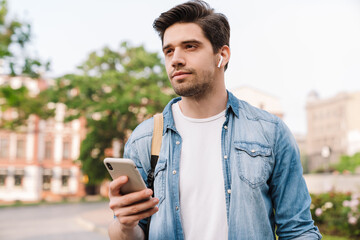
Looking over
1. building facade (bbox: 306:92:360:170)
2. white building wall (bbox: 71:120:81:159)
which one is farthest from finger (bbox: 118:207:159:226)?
building facade (bbox: 306:92:360:170)

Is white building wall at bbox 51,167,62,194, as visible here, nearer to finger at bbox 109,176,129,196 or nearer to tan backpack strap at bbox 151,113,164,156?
tan backpack strap at bbox 151,113,164,156

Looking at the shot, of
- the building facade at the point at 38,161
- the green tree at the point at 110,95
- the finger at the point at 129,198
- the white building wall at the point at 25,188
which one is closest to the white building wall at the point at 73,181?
the building facade at the point at 38,161

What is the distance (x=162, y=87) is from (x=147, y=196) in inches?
983

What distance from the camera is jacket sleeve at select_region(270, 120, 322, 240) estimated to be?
2.06 meters

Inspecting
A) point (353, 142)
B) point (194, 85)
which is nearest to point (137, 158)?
point (194, 85)

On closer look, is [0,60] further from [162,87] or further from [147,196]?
[147,196]

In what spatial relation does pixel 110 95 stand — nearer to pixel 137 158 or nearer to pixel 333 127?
pixel 137 158

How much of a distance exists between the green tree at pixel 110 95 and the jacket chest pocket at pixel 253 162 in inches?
904

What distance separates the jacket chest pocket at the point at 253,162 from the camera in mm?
2027

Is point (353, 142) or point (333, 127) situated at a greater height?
point (333, 127)

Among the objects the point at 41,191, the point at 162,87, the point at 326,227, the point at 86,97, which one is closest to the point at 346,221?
the point at 326,227

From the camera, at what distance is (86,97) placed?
26.7 meters

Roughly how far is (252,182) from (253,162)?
10cm

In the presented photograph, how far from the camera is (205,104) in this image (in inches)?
88.7
